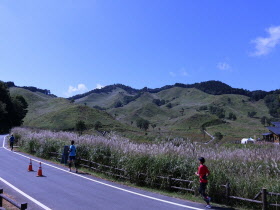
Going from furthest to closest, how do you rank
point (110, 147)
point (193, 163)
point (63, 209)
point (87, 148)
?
point (87, 148), point (110, 147), point (193, 163), point (63, 209)

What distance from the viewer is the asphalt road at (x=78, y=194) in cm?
948

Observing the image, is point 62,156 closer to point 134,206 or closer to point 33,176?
point 33,176

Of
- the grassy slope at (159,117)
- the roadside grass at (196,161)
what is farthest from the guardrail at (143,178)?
Answer: the grassy slope at (159,117)

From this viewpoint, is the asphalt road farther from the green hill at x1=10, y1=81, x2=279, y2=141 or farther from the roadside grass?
the green hill at x1=10, y1=81, x2=279, y2=141

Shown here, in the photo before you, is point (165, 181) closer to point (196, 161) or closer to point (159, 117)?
point (196, 161)

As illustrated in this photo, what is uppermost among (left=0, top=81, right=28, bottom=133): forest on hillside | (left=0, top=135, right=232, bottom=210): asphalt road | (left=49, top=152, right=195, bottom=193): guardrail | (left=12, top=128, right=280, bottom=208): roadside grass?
A: (left=0, top=81, right=28, bottom=133): forest on hillside

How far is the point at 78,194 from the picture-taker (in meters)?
11.1

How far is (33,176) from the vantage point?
1502 centimetres

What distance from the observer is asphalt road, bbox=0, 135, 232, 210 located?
373 inches

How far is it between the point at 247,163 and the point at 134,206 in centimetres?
466

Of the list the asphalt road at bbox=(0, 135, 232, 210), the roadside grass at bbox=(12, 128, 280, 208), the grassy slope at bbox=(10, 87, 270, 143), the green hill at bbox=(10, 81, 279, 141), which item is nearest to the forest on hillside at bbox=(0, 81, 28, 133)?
the green hill at bbox=(10, 81, 279, 141)

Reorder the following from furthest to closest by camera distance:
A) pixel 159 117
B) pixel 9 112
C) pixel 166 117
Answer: pixel 159 117
pixel 166 117
pixel 9 112

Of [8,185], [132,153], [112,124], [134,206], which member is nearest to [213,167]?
[134,206]

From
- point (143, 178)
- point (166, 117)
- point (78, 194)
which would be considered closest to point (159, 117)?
point (166, 117)
